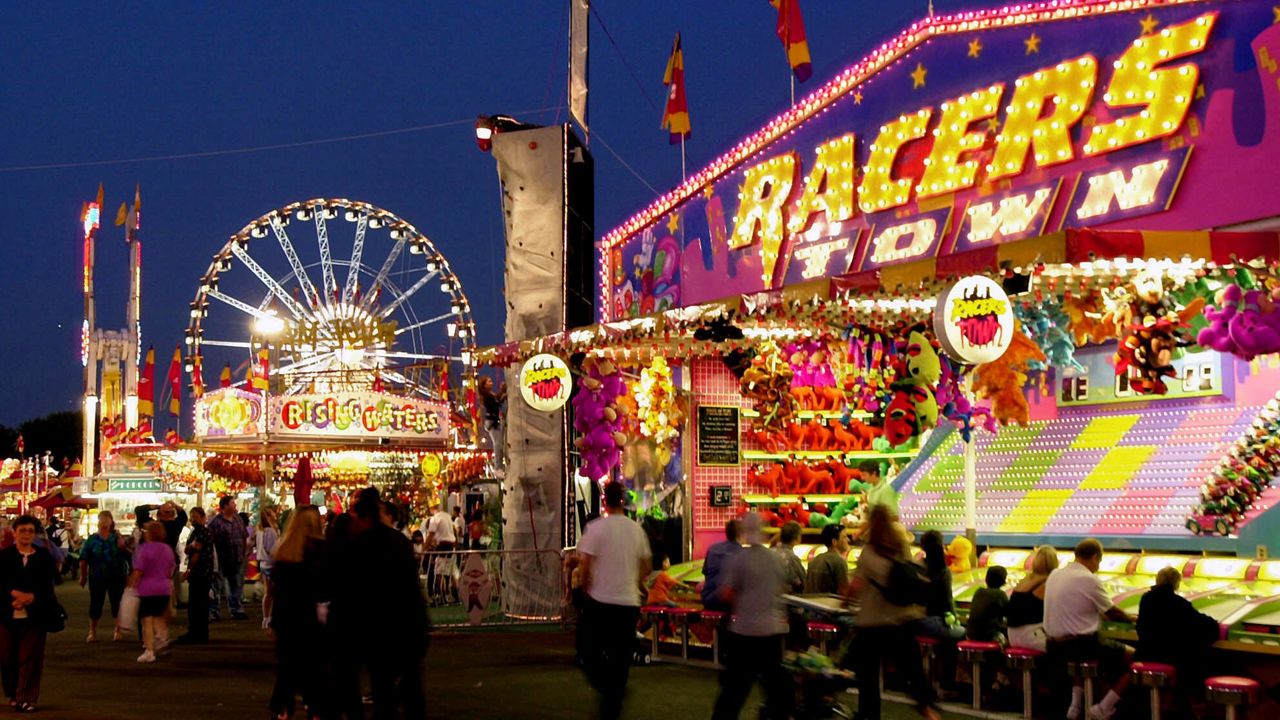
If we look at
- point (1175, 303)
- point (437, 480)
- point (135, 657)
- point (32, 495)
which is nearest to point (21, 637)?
point (135, 657)

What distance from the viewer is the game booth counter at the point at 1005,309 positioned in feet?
32.8

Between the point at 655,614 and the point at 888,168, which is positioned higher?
the point at 888,168

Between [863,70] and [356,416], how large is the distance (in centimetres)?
1658

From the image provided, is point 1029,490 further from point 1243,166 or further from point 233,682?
point 233,682

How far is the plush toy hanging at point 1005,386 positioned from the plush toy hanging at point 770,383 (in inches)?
98.7

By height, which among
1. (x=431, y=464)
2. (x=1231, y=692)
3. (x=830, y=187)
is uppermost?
(x=830, y=187)

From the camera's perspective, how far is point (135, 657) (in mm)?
14828

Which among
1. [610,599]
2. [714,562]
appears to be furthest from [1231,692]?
[714,562]

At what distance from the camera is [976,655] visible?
1002cm

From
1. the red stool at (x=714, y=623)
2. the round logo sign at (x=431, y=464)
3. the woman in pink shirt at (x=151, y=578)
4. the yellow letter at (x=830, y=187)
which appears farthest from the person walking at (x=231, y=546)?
the round logo sign at (x=431, y=464)

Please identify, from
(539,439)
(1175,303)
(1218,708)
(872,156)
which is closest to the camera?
(1218,708)

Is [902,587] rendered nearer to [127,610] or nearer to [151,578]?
[151,578]

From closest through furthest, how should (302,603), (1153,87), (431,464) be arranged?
(302,603) < (1153,87) < (431,464)

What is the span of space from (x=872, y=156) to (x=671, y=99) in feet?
15.0
